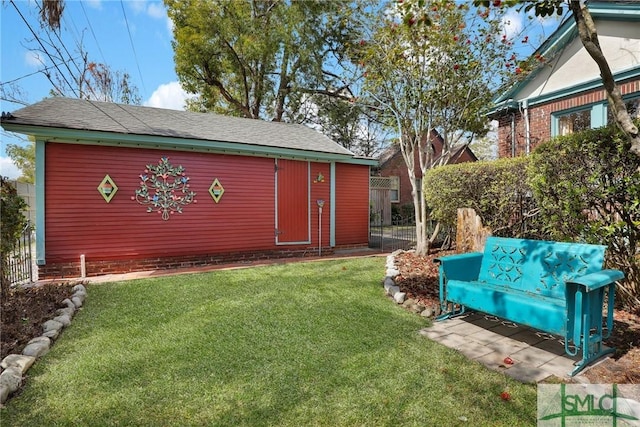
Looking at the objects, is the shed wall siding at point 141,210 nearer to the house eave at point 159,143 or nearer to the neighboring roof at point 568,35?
the house eave at point 159,143

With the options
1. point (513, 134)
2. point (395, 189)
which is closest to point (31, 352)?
point (513, 134)

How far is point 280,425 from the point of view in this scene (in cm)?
211

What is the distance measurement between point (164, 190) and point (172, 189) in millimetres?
167

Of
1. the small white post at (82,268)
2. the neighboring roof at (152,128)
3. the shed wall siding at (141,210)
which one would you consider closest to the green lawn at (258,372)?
the small white post at (82,268)

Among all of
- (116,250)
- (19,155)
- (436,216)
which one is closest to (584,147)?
(436,216)

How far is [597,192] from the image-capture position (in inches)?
141

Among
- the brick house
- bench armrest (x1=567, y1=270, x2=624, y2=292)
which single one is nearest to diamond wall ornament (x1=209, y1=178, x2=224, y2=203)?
bench armrest (x1=567, y1=270, x2=624, y2=292)

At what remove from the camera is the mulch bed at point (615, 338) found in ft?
8.57

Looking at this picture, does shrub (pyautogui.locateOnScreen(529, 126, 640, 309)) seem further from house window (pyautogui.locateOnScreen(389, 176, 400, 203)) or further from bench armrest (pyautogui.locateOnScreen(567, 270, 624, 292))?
house window (pyautogui.locateOnScreen(389, 176, 400, 203))

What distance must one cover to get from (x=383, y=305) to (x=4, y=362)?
3906 millimetres

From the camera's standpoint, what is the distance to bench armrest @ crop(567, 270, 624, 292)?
8.19 ft

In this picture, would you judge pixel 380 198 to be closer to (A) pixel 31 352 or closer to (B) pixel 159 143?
(B) pixel 159 143

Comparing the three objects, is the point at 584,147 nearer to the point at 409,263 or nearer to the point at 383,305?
the point at 383,305

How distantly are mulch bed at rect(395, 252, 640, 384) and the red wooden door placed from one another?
3.78 metres
